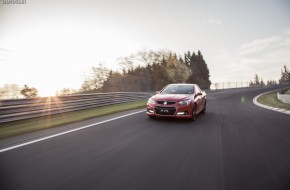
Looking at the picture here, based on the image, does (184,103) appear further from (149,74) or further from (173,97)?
(149,74)

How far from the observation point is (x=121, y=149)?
15.8 ft

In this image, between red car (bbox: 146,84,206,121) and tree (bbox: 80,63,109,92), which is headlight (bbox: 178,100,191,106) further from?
tree (bbox: 80,63,109,92)

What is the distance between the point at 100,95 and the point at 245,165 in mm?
12531

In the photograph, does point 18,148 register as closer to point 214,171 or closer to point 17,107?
point 214,171

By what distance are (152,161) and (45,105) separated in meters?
7.78

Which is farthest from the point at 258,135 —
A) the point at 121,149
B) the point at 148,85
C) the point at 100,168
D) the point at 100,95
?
the point at 148,85

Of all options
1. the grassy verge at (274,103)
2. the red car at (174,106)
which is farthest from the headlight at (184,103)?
the grassy verge at (274,103)

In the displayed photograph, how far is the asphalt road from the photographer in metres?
3.16

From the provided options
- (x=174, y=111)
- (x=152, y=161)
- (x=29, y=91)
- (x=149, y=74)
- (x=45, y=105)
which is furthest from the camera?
(x=149, y=74)

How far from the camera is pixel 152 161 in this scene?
4.07 meters

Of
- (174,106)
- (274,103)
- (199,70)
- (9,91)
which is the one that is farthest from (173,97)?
(199,70)

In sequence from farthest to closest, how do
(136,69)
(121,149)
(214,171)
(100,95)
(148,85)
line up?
(136,69) < (148,85) < (100,95) < (121,149) < (214,171)

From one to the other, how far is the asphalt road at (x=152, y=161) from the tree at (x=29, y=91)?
5657 millimetres

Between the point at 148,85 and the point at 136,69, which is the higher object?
the point at 136,69
